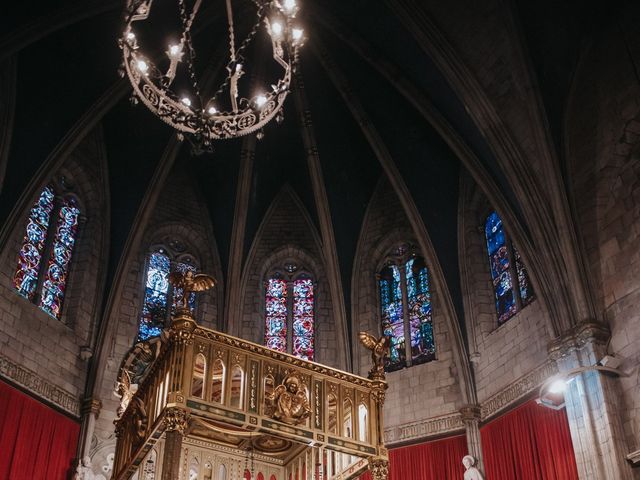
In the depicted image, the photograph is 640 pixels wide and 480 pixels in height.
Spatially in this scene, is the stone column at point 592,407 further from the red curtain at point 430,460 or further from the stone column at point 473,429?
the red curtain at point 430,460

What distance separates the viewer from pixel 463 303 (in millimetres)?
16328

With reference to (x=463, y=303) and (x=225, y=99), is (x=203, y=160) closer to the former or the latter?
(x=225, y=99)

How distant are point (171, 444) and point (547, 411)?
722cm

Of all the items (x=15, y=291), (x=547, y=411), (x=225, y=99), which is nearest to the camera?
(x=547, y=411)

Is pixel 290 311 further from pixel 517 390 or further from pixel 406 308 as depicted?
pixel 517 390

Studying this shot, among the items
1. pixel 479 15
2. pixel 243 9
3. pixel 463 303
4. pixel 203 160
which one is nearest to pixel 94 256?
pixel 203 160

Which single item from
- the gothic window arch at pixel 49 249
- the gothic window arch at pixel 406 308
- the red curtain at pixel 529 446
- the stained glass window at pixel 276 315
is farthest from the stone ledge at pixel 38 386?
the red curtain at pixel 529 446

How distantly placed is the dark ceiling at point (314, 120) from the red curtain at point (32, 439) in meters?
3.41

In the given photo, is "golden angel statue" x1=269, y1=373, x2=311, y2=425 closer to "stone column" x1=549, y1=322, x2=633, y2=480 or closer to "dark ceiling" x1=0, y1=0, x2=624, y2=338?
"stone column" x1=549, y1=322, x2=633, y2=480

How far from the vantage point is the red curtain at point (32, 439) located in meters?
13.1

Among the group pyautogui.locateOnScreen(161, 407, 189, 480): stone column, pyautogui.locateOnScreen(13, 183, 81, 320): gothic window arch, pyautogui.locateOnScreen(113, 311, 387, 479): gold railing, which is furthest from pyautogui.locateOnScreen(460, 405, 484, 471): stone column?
pyautogui.locateOnScreen(13, 183, 81, 320): gothic window arch

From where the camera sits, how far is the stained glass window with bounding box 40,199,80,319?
15.5 metres

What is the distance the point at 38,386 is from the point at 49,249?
2937mm

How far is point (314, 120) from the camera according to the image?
728 inches
